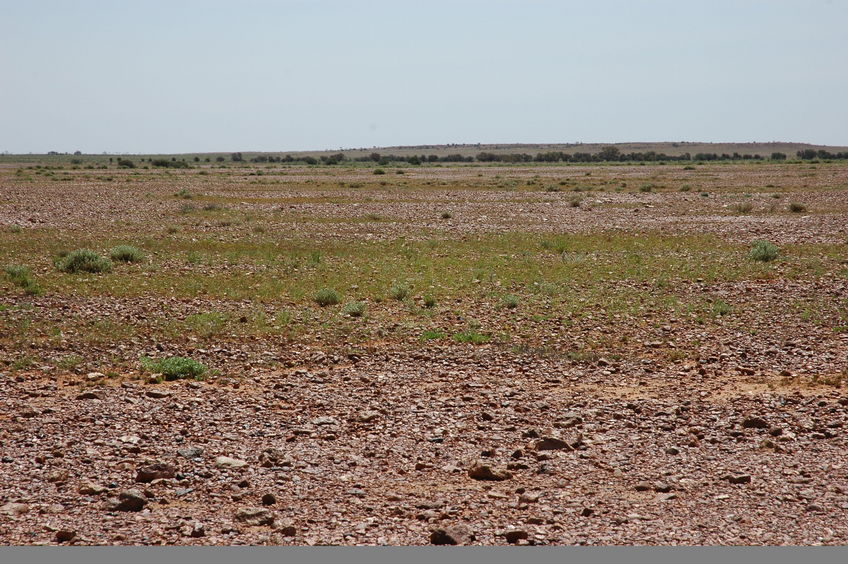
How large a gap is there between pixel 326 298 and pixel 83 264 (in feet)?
19.1

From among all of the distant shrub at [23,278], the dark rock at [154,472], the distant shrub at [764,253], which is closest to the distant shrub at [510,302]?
the distant shrub at [764,253]

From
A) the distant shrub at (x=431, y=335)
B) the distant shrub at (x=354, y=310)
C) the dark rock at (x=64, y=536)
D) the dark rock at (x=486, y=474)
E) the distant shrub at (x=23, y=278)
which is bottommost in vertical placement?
the dark rock at (x=486, y=474)

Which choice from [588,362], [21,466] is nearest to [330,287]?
[588,362]

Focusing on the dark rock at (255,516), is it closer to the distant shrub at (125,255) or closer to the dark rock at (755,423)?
the dark rock at (755,423)

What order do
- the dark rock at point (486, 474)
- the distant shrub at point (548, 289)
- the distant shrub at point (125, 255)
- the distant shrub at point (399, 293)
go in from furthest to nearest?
the distant shrub at point (125, 255) < the distant shrub at point (548, 289) < the distant shrub at point (399, 293) < the dark rock at point (486, 474)

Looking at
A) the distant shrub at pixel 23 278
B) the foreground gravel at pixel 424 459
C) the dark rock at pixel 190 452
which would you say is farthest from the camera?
the distant shrub at pixel 23 278

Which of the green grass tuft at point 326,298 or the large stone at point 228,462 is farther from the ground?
the green grass tuft at point 326,298

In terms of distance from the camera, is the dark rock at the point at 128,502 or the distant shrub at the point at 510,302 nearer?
the dark rock at the point at 128,502

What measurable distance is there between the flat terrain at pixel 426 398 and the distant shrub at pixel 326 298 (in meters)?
0.06

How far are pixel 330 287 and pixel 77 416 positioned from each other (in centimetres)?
798

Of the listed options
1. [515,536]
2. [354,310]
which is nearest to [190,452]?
[515,536]

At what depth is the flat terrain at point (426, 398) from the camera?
5.97m

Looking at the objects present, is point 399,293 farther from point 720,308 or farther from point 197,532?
point 197,532

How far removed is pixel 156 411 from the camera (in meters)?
8.36
